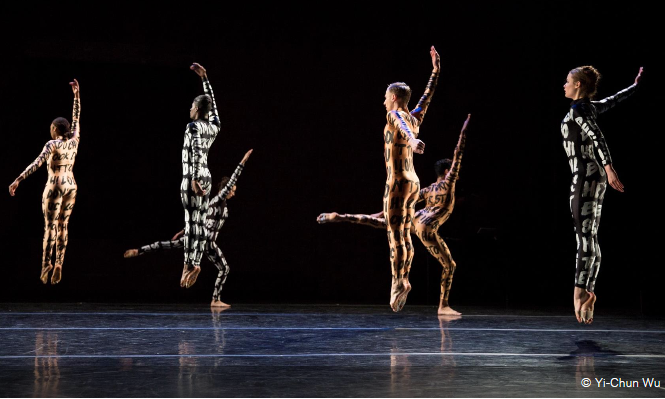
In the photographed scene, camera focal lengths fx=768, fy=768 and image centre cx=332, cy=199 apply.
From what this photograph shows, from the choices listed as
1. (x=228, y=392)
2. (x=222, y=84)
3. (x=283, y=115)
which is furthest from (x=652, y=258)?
(x=228, y=392)

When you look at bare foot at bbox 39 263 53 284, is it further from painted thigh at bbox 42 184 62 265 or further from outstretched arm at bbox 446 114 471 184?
outstretched arm at bbox 446 114 471 184

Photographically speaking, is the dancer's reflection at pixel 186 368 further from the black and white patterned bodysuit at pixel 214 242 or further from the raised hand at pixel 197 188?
the black and white patterned bodysuit at pixel 214 242

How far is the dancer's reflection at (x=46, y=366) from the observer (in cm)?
284

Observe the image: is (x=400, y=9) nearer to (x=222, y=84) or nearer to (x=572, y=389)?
(x=222, y=84)

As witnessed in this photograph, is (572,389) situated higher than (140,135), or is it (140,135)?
(140,135)

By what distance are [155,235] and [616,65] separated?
5.58 meters

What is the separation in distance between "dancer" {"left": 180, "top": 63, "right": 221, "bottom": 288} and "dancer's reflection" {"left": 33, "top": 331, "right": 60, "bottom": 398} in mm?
1962

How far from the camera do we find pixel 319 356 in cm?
381

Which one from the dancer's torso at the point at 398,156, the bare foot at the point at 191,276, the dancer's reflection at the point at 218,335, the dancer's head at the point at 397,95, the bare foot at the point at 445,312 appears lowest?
the bare foot at the point at 445,312

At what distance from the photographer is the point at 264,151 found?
9.11 m

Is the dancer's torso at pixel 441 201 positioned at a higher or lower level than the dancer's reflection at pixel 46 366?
higher

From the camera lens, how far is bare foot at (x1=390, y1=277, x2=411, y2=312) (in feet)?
16.8

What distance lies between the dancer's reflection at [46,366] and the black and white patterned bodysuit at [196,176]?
2.01 m

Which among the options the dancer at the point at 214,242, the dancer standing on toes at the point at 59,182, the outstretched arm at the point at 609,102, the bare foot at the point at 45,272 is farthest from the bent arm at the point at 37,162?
the outstretched arm at the point at 609,102
